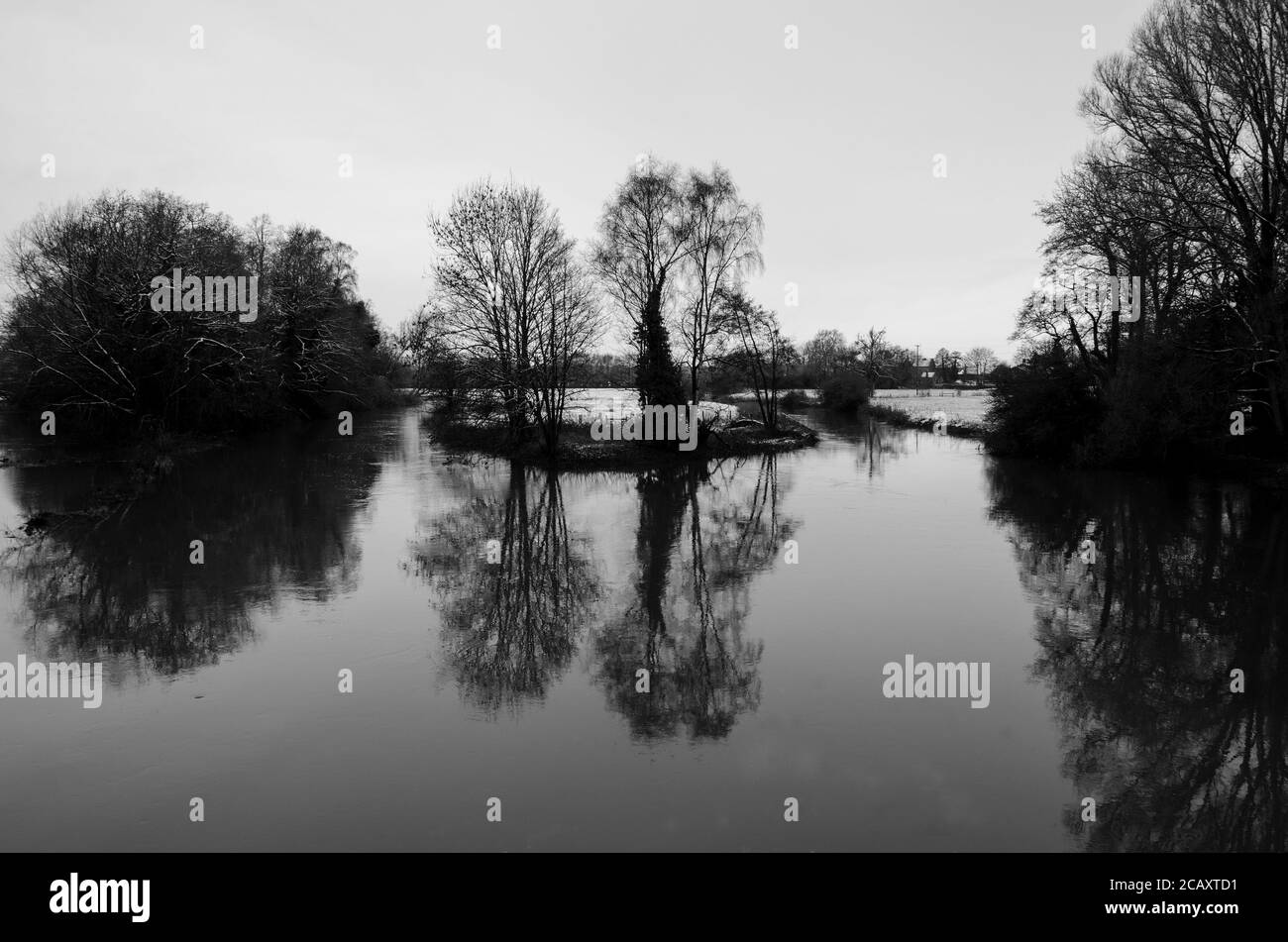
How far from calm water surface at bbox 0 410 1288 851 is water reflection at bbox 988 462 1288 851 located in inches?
1.5

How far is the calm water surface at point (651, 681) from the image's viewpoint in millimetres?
5102

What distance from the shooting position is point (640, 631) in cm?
895

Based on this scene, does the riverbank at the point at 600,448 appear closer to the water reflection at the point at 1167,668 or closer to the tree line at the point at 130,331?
the tree line at the point at 130,331

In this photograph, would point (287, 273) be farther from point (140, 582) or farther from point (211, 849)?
point (211, 849)

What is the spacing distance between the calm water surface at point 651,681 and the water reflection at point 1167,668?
0.04 metres

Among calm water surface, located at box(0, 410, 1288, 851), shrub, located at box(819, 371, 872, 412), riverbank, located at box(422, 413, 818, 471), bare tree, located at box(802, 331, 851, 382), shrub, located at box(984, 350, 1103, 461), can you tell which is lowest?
calm water surface, located at box(0, 410, 1288, 851)

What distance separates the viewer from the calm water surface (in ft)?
16.7

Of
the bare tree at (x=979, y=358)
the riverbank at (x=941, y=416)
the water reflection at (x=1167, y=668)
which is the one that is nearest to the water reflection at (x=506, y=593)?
the water reflection at (x=1167, y=668)

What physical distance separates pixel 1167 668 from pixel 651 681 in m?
5.22

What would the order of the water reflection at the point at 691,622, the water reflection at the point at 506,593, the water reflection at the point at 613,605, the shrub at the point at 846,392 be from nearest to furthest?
the water reflection at the point at 691,622 < the water reflection at the point at 613,605 < the water reflection at the point at 506,593 < the shrub at the point at 846,392

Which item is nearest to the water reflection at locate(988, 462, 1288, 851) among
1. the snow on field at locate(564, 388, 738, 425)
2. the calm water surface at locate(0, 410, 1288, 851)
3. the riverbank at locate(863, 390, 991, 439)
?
the calm water surface at locate(0, 410, 1288, 851)

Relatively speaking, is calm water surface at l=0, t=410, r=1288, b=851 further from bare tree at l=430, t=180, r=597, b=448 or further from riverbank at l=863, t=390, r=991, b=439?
riverbank at l=863, t=390, r=991, b=439

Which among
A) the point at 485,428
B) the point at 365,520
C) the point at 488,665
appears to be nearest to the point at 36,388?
the point at 485,428
